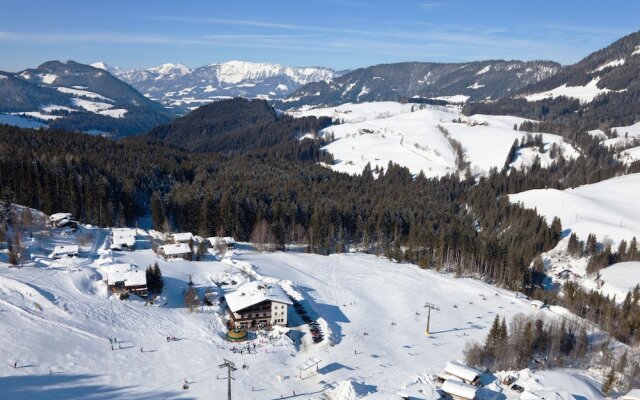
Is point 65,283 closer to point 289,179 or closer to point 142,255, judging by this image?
point 142,255

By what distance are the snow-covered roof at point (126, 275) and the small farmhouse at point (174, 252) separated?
34.8 feet

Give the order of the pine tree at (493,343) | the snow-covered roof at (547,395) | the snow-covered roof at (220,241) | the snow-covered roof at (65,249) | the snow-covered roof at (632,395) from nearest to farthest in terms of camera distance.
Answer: the snow-covered roof at (547,395) < the snow-covered roof at (632,395) < the pine tree at (493,343) < the snow-covered roof at (65,249) < the snow-covered roof at (220,241)

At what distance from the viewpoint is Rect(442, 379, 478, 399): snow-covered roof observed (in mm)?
33219

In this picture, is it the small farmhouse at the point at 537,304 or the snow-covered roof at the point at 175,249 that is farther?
the snow-covered roof at the point at 175,249

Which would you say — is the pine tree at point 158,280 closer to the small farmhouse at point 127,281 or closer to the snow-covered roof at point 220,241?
the small farmhouse at point 127,281

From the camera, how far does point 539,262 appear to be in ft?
253

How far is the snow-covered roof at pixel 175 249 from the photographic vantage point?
60625 mm

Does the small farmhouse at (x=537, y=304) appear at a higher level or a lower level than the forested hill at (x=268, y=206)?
lower

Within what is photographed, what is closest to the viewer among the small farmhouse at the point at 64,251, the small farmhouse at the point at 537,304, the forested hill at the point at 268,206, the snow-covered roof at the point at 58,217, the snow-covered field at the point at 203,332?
the snow-covered field at the point at 203,332

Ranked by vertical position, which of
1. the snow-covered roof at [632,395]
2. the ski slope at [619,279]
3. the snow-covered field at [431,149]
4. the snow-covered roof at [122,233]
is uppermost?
the snow-covered field at [431,149]

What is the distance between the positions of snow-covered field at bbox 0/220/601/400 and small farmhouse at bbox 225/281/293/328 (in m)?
1.99

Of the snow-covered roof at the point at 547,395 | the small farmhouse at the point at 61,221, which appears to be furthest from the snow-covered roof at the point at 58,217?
the snow-covered roof at the point at 547,395

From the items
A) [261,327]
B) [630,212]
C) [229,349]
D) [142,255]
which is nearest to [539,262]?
[630,212]

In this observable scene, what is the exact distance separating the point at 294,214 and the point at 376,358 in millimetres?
42247
